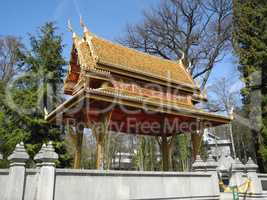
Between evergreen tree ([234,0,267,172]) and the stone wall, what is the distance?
9.03 metres

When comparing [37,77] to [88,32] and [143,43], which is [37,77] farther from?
[143,43]

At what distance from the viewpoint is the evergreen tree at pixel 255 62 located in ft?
53.1

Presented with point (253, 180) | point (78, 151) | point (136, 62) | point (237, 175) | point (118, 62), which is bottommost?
point (253, 180)

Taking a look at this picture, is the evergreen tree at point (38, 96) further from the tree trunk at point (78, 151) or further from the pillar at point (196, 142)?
the pillar at point (196, 142)

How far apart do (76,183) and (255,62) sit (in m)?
14.6

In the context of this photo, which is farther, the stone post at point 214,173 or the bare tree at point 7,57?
the bare tree at point 7,57

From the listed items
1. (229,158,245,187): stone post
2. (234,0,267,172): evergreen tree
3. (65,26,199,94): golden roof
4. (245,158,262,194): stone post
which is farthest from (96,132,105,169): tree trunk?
(234,0,267,172): evergreen tree

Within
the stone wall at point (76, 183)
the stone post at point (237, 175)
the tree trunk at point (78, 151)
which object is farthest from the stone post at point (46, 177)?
the stone post at point (237, 175)

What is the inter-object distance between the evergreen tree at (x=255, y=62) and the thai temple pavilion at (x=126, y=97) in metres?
3.07

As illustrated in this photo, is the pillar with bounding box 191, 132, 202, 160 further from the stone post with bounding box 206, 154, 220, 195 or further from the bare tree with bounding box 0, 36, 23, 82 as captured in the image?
the bare tree with bounding box 0, 36, 23, 82

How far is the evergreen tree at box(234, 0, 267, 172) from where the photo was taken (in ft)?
53.1

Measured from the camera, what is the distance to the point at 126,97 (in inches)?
441

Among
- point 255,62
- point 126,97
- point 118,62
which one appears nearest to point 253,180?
point 126,97

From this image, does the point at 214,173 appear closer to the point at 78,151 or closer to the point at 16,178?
the point at 78,151
